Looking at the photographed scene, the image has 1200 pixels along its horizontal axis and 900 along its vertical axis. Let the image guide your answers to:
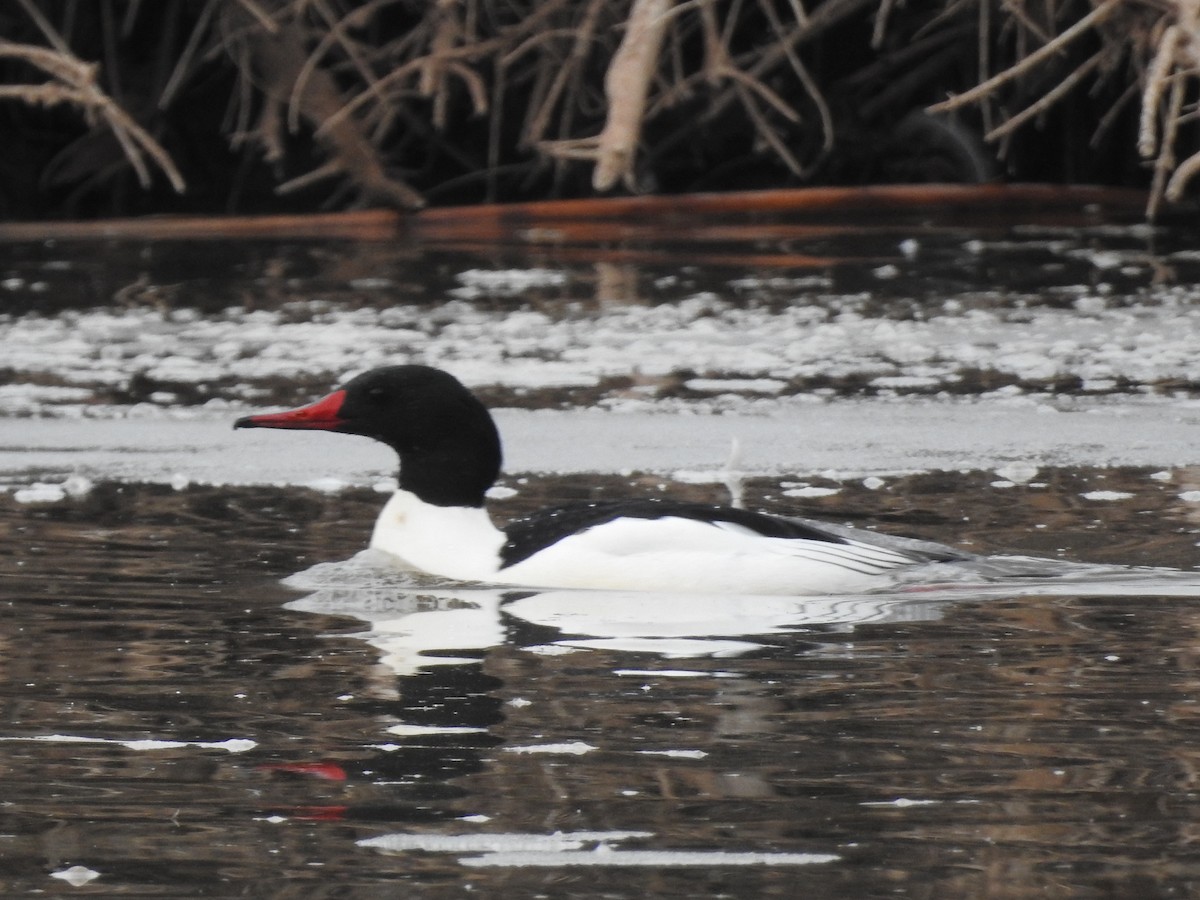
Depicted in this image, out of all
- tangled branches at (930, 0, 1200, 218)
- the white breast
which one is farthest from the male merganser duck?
tangled branches at (930, 0, 1200, 218)

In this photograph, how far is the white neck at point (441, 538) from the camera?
239 inches

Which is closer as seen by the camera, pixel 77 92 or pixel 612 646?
pixel 612 646

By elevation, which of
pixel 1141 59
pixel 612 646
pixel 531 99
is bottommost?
pixel 612 646

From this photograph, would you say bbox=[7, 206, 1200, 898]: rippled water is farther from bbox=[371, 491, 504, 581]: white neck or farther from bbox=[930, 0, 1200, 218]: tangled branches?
bbox=[930, 0, 1200, 218]: tangled branches

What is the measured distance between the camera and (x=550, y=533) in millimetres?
5973

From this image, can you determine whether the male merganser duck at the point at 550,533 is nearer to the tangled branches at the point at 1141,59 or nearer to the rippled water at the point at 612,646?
the rippled water at the point at 612,646

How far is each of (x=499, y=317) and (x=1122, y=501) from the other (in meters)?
4.88

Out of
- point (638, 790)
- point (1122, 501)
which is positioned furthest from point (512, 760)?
point (1122, 501)

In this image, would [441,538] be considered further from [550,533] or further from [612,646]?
[612,646]

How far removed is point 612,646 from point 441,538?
3.41 ft

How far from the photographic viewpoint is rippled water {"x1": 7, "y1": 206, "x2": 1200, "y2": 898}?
12.1 feet

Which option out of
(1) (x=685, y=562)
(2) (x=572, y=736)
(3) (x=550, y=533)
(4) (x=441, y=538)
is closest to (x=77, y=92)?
(4) (x=441, y=538)

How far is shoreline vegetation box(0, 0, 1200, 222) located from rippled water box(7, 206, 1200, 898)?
10.2 feet

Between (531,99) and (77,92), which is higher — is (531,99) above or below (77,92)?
below
